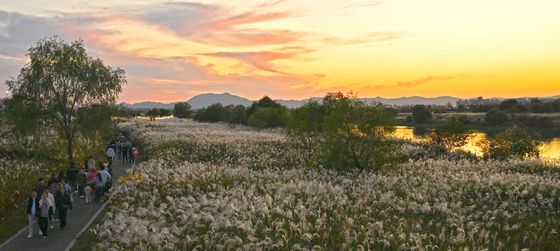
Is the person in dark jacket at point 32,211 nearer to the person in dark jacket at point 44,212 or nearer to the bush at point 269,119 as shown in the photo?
the person in dark jacket at point 44,212

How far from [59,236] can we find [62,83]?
20768mm

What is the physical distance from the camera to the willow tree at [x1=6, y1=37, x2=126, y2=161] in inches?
1409

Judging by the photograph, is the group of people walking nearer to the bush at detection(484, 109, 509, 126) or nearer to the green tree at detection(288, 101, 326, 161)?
the green tree at detection(288, 101, 326, 161)

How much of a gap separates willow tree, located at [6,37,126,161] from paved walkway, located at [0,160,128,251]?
50.1ft

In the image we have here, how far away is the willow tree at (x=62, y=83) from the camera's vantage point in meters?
35.8

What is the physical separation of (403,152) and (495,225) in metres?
29.5

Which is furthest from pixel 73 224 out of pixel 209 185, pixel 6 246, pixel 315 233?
pixel 315 233

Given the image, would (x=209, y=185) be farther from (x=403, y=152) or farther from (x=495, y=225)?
(x=403, y=152)

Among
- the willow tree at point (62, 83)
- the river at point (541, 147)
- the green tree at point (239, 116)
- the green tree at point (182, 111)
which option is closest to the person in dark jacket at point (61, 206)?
the willow tree at point (62, 83)

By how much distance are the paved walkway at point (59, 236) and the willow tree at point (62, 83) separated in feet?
50.1

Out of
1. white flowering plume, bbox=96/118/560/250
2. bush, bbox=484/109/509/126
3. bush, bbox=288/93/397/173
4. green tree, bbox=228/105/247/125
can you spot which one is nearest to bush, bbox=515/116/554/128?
bush, bbox=484/109/509/126

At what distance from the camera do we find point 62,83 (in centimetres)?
3669

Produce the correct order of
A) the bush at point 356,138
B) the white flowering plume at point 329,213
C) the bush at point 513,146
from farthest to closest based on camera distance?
1. the bush at point 513,146
2. the bush at point 356,138
3. the white flowering plume at point 329,213

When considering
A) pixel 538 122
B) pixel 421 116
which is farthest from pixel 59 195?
pixel 421 116
